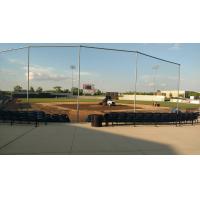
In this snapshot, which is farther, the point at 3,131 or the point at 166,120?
the point at 166,120

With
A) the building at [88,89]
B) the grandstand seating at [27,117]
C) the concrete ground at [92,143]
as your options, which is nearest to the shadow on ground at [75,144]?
the concrete ground at [92,143]

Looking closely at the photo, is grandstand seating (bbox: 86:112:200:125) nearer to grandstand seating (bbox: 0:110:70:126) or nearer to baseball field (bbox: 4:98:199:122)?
grandstand seating (bbox: 0:110:70:126)

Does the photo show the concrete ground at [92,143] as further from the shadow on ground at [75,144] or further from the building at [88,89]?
the building at [88,89]

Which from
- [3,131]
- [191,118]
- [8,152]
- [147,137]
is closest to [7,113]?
[3,131]

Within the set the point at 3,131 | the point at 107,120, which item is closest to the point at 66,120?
the point at 107,120

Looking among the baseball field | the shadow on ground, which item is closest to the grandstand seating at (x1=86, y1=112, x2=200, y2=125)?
the shadow on ground

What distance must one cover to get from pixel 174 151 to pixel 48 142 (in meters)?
4.70

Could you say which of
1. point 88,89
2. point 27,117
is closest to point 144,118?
point 27,117

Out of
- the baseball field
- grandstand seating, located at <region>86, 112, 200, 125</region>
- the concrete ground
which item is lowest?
Answer: the baseball field

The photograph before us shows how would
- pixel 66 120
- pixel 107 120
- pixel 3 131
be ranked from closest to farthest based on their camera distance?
pixel 3 131 → pixel 107 120 → pixel 66 120

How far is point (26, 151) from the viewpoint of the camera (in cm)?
Answer: 854

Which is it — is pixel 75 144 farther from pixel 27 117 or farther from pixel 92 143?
pixel 27 117
